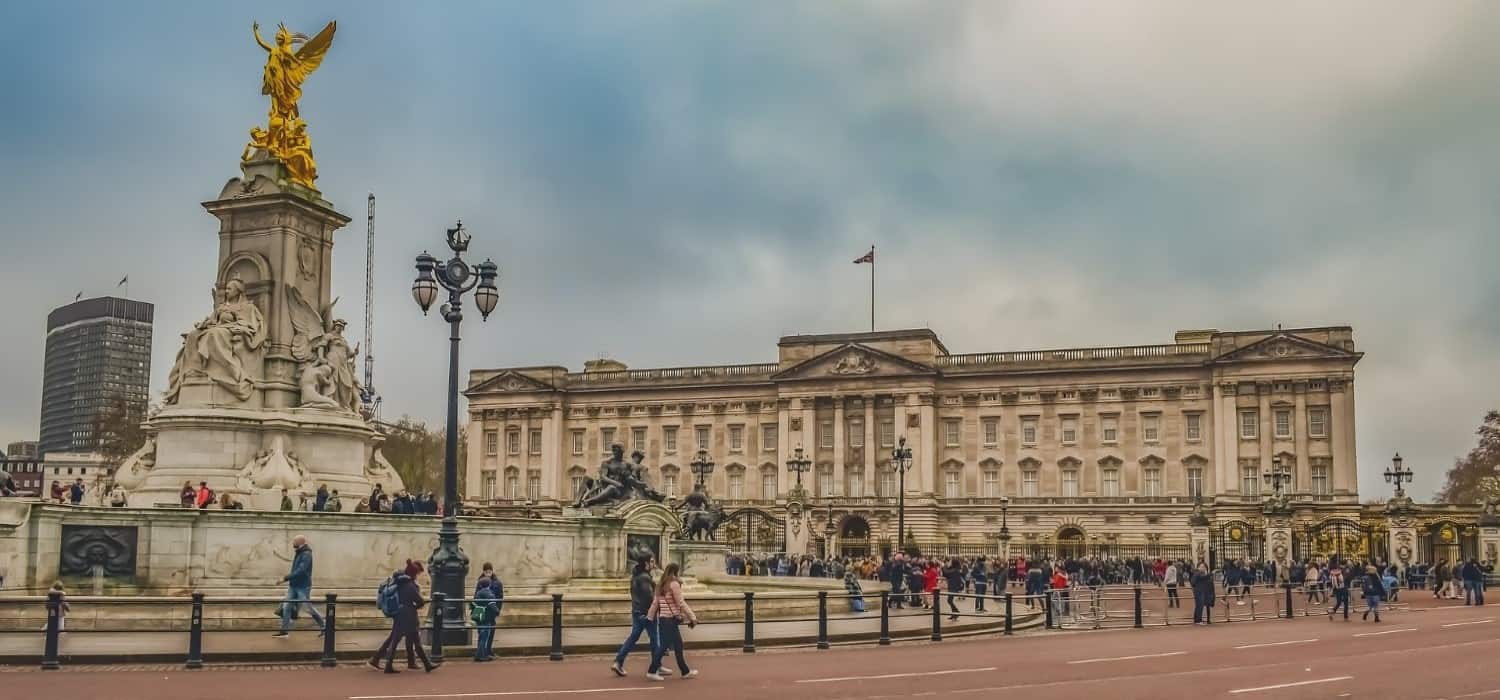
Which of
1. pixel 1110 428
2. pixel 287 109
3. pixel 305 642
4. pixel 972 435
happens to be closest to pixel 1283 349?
pixel 1110 428

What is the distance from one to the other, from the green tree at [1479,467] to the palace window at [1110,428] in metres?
20.5

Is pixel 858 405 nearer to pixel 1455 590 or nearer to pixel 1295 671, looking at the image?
pixel 1455 590

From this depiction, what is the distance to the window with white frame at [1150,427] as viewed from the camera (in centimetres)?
8575

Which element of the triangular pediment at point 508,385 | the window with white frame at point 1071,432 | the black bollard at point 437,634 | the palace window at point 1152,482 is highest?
the triangular pediment at point 508,385

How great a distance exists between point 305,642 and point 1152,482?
73670 mm

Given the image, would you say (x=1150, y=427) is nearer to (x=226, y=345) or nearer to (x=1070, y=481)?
(x=1070, y=481)

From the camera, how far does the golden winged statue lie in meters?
29.5

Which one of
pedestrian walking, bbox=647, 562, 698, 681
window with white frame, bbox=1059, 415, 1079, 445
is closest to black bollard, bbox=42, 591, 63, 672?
pedestrian walking, bbox=647, 562, 698, 681

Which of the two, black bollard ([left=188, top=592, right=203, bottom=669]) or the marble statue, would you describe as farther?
the marble statue

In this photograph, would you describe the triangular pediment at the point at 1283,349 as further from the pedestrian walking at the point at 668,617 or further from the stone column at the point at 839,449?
the pedestrian walking at the point at 668,617

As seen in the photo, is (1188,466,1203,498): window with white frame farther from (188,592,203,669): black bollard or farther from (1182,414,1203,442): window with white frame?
(188,592,203,669): black bollard

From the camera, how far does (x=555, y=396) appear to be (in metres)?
99.6

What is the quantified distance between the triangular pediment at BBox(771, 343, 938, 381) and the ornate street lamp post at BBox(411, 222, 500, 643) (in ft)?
230

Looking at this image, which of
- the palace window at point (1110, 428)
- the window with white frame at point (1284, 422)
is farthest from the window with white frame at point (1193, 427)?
the window with white frame at point (1284, 422)
